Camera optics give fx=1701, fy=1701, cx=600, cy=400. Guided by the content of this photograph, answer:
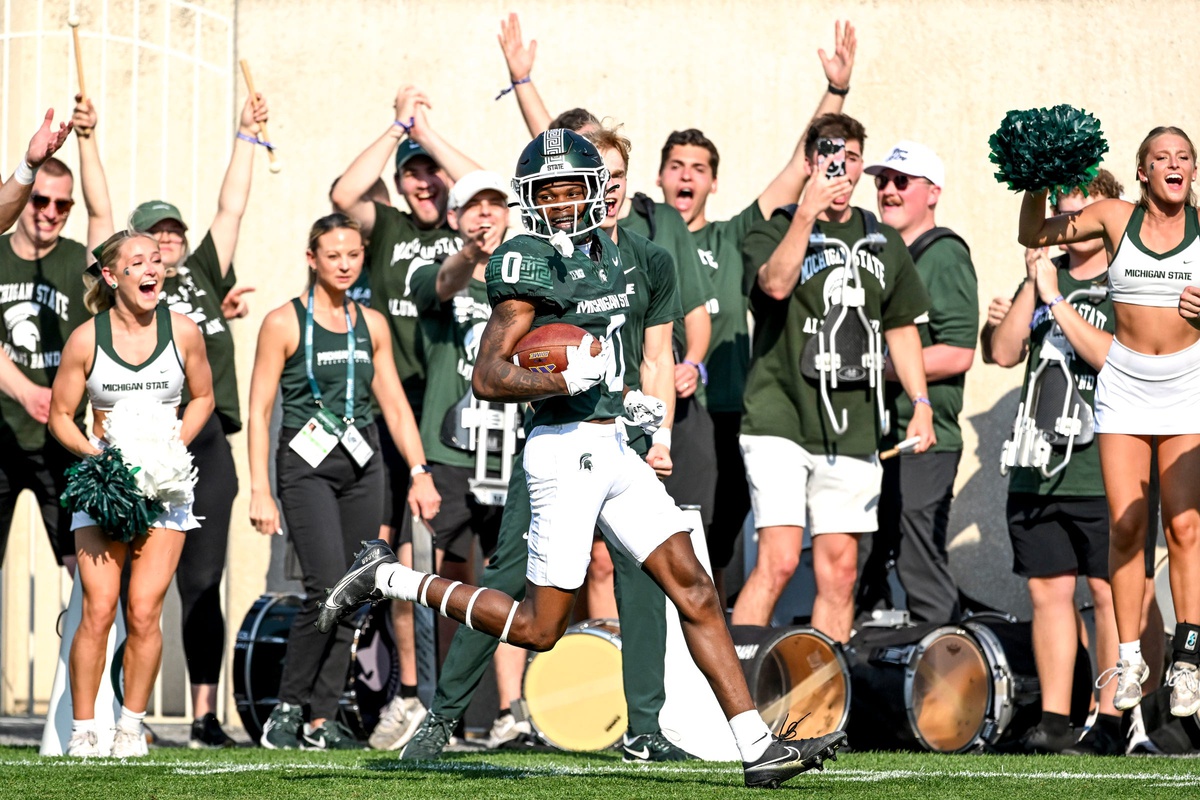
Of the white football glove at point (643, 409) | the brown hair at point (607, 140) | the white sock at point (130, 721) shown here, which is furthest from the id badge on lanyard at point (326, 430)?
the white football glove at point (643, 409)

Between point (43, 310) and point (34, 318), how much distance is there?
0.20 ft

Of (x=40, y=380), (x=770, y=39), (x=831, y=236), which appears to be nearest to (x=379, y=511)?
(x=40, y=380)

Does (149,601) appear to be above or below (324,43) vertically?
below

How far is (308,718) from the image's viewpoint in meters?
8.12

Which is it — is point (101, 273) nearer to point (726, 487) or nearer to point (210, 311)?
point (210, 311)

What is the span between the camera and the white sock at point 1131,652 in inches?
268

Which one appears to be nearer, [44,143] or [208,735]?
[44,143]

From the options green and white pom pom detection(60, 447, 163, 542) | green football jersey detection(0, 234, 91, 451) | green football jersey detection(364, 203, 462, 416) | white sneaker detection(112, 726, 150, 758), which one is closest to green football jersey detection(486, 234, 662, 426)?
green and white pom pom detection(60, 447, 163, 542)

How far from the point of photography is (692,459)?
26.3 ft

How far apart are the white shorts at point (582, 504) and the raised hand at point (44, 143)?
3078 millimetres

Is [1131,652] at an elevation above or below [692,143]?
below

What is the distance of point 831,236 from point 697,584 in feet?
10.2

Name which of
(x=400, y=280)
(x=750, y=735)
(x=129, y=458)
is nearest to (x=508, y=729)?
(x=129, y=458)

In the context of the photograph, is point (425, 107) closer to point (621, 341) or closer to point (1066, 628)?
point (621, 341)
